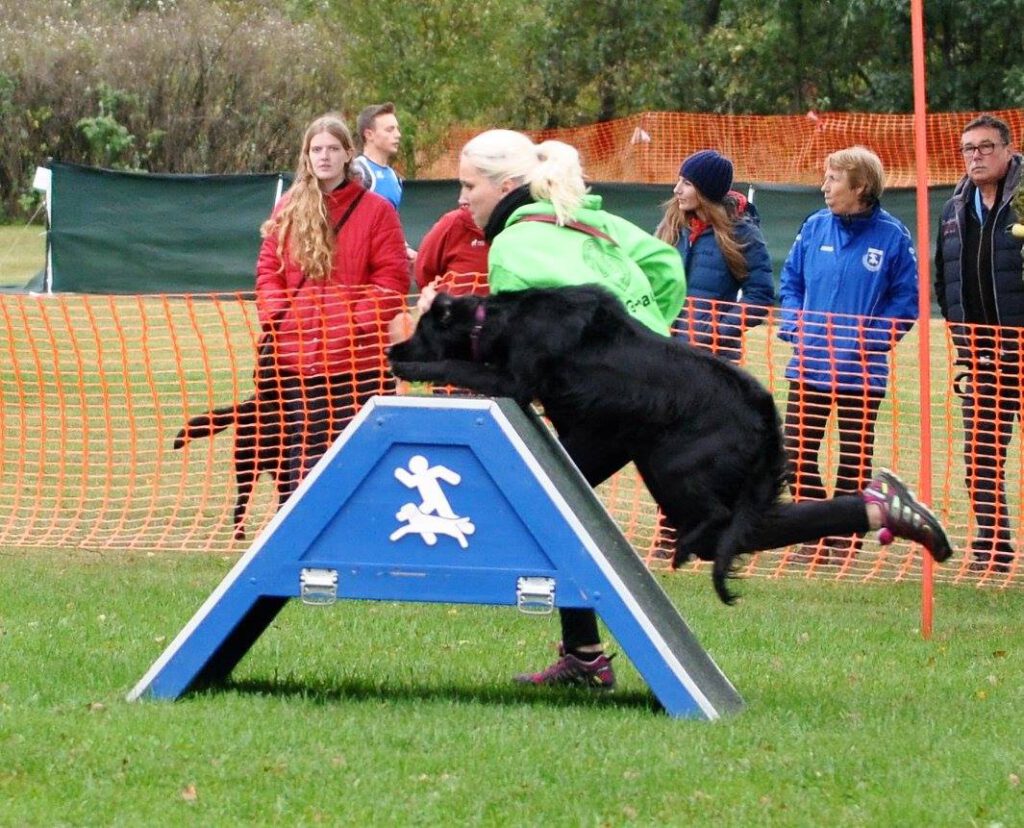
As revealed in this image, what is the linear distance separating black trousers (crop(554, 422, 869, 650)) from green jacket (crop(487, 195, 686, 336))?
410mm

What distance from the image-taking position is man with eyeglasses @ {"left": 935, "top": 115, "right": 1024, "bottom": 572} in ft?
28.2

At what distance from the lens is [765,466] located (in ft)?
18.0

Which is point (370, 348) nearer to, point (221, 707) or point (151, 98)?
point (221, 707)

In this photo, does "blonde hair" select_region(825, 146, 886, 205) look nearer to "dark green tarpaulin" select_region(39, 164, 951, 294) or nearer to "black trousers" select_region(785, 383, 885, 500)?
"black trousers" select_region(785, 383, 885, 500)

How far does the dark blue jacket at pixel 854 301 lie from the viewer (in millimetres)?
8844

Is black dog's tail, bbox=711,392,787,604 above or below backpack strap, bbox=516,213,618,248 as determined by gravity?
below

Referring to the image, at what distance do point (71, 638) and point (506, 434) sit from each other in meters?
2.25

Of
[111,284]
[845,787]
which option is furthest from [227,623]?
[111,284]

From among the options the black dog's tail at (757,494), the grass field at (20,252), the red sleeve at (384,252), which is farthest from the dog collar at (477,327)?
the grass field at (20,252)

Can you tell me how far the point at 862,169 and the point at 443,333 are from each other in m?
3.95

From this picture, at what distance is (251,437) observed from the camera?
30.2 feet

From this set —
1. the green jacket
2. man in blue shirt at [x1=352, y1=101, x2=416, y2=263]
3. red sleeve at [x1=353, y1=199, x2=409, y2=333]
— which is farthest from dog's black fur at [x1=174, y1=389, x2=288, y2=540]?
the green jacket

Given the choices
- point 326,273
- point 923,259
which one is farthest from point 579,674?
point 326,273

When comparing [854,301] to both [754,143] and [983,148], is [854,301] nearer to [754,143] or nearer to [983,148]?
[983,148]
